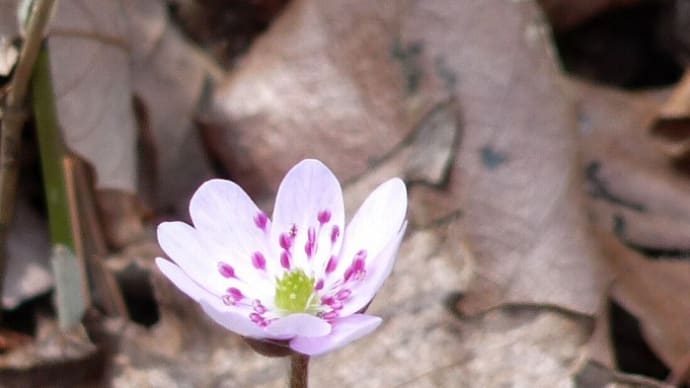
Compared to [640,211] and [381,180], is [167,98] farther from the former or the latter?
[640,211]

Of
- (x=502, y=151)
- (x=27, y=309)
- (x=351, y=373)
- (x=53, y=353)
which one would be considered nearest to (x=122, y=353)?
(x=53, y=353)

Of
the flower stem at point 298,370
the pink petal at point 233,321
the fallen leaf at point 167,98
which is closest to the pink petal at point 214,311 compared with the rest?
the pink petal at point 233,321

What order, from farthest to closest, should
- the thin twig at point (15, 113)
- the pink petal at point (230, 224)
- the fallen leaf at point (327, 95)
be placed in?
the fallen leaf at point (327, 95) < the thin twig at point (15, 113) < the pink petal at point (230, 224)

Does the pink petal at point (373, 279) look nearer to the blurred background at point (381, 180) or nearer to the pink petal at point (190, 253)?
the pink petal at point (190, 253)

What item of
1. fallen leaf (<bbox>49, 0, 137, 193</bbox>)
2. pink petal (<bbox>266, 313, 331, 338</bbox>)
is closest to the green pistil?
→ pink petal (<bbox>266, 313, 331, 338</bbox>)

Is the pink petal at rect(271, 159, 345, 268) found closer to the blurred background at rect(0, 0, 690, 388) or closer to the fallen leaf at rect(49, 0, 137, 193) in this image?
the blurred background at rect(0, 0, 690, 388)

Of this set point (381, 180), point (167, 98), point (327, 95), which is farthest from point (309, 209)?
point (167, 98)

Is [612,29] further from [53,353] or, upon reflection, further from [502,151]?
[53,353]
